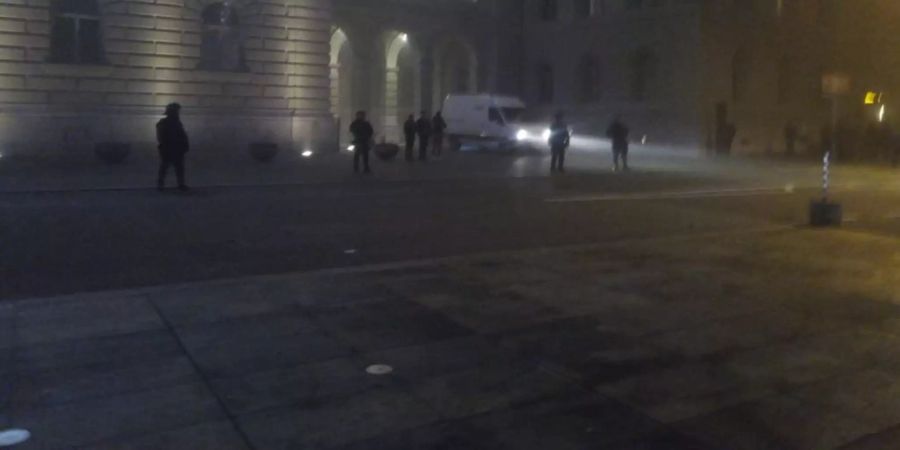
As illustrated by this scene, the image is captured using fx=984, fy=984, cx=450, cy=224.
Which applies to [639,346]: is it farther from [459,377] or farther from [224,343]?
[224,343]

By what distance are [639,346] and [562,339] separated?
0.65m

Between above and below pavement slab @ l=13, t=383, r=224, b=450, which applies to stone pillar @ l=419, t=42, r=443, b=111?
above

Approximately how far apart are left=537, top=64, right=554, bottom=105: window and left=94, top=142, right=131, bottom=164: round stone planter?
30876 mm

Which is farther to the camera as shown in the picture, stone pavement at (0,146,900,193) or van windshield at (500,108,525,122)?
van windshield at (500,108,525,122)

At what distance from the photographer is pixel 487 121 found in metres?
43.5

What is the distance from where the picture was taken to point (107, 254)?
12.4m

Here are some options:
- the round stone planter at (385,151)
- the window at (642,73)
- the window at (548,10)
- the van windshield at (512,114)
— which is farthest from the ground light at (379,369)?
the window at (548,10)

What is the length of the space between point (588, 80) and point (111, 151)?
100ft

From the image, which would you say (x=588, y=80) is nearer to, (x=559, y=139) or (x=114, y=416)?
(x=559, y=139)

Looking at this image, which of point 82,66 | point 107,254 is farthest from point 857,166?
point 107,254

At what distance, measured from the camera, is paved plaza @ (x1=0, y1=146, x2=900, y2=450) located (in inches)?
249

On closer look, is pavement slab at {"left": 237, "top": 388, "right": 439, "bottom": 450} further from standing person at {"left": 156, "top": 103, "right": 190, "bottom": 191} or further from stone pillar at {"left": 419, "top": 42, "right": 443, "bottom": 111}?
stone pillar at {"left": 419, "top": 42, "right": 443, "bottom": 111}

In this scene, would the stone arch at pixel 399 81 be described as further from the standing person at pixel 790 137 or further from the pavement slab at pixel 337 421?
the pavement slab at pixel 337 421

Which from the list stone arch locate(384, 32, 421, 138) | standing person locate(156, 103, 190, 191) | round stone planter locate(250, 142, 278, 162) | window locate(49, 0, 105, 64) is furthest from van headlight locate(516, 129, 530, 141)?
standing person locate(156, 103, 190, 191)
